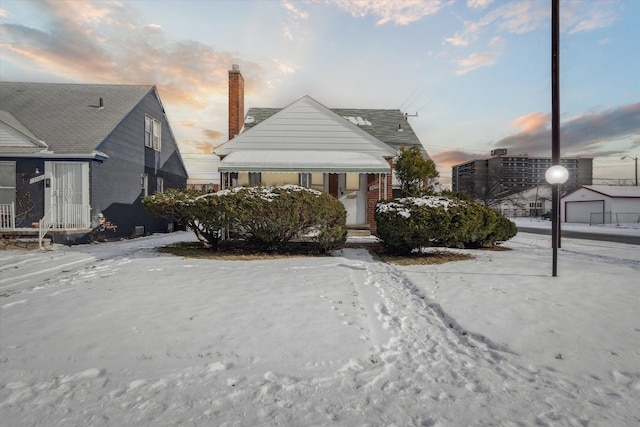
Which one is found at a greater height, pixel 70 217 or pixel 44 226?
pixel 70 217

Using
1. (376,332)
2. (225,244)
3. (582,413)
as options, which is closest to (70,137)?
(225,244)

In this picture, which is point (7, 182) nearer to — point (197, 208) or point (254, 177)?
point (254, 177)

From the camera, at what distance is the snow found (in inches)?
Answer: 101

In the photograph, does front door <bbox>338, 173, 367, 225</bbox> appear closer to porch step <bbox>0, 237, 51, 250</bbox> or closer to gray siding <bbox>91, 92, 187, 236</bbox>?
gray siding <bbox>91, 92, 187, 236</bbox>

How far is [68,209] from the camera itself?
490 inches

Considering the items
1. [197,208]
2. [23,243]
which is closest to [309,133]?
[197,208]

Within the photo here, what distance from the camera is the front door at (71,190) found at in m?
12.6

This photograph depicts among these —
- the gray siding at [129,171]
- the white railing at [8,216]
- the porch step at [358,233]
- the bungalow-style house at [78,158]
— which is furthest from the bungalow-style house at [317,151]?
the white railing at [8,216]

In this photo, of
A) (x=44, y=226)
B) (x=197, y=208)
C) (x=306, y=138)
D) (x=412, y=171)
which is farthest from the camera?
(x=412, y=171)

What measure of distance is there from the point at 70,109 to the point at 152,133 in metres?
3.63

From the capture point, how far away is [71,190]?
12.9m

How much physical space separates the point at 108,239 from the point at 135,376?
1304cm

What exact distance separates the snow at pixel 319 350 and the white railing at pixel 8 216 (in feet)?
23.3

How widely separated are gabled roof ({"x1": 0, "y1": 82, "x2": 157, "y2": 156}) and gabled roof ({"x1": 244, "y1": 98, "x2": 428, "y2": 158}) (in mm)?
5927
